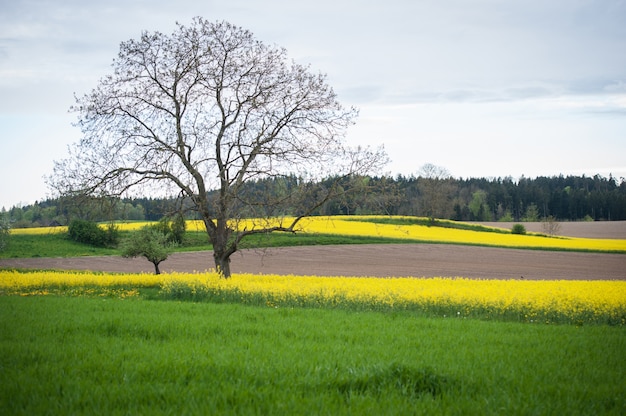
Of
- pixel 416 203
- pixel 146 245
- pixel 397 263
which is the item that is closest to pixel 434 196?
pixel 416 203

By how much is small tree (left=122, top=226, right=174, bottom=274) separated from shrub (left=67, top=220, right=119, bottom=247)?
22.5 meters

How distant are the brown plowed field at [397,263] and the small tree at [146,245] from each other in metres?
4.80

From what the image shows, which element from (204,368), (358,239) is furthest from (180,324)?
(358,239)

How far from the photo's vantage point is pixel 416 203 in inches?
4161

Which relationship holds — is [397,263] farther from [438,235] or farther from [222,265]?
[438,235]

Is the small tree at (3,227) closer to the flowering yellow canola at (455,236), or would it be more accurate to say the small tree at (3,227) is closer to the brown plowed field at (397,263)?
the brown plowed field at (397,263)

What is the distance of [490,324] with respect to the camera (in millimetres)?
12844

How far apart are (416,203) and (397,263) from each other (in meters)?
66.3

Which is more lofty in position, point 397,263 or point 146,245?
point 146,245

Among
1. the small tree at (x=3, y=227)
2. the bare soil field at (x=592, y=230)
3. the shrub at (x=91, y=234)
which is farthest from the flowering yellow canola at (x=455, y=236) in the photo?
the small tree at (x=3, y=227)

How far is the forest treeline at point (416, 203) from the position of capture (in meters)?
19.5

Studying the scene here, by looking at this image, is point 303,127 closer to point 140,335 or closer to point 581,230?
point 140,335

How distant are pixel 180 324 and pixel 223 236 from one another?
9668 millimetres

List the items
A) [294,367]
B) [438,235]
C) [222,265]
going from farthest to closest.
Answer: [438,235] < [222,265] < [294,367]
